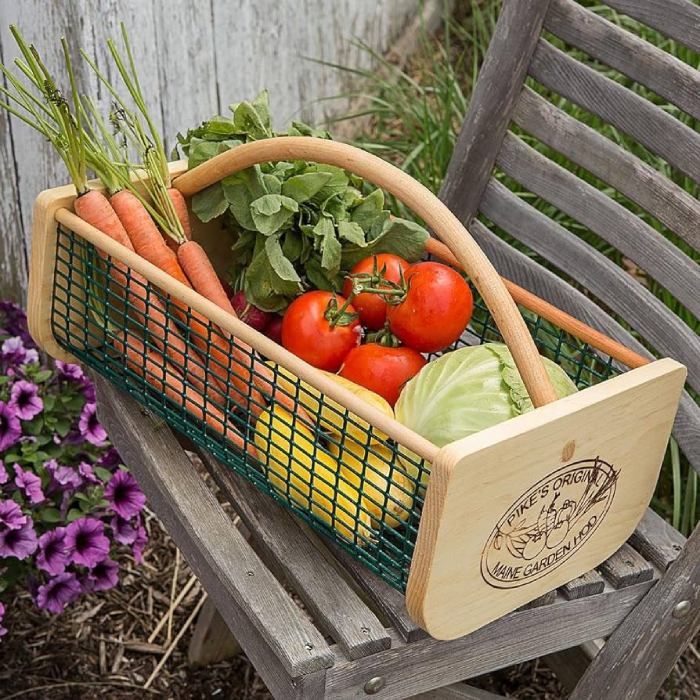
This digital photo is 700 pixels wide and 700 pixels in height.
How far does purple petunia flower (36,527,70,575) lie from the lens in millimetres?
1732

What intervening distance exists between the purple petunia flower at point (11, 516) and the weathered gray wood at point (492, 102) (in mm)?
819

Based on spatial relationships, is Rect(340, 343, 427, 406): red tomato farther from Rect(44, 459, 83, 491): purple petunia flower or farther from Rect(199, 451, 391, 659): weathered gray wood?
Rect(44, 459, 83, 491): purple petunia flower

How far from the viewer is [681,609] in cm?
133

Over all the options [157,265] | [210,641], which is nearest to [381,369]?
[157,265]

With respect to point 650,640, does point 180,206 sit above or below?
above

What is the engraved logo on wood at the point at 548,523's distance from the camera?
1066mm

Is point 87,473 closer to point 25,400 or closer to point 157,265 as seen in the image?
point 25,400

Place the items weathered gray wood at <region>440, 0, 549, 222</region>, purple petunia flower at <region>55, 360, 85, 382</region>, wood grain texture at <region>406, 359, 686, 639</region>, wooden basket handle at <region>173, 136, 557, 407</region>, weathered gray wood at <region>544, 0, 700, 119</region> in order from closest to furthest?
wood grain texture at <region>406, 359, 686, 639</region> → wooden basket handle at <region>173, 136, 557, 407</region> → weathered gray wood at <region>544, 0, 700, 119</region> → weathered gray wood at <region>440, 0, 549, 222</region> → purple petunia flower at <region>55, 360, 85, 382</region>

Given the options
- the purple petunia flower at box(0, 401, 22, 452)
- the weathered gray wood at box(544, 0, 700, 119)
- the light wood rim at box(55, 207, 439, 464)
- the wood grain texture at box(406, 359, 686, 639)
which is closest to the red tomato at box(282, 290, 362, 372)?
the light wood rim at box(55, 207, 439, 464)

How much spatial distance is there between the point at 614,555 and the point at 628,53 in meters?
0.70

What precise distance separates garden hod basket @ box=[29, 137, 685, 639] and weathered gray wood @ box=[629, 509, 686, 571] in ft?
0.34

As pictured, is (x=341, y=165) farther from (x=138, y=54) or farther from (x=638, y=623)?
(x=138, y=54)

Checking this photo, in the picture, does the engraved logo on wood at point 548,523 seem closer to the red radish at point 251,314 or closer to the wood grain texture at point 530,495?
the wood grain texture at point 530,495

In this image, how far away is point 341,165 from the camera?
3.97 ft
